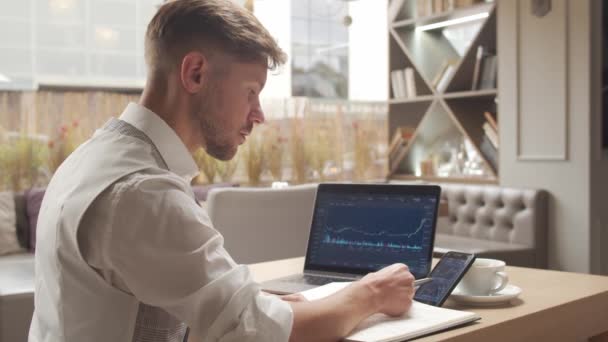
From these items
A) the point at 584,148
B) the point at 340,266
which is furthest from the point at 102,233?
the point at 584,148

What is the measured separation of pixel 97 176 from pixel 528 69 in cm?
378

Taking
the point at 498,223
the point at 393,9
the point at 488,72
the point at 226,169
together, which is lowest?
the point at 498,223

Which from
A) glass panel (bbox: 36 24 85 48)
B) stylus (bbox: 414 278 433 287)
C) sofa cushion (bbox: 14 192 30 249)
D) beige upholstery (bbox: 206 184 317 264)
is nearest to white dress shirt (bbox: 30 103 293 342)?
stylus (bbox: 414 278 433 287)

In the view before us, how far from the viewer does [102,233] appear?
0.87 metres

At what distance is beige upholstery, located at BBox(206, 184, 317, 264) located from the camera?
2.65 metres

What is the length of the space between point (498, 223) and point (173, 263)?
3.65 m

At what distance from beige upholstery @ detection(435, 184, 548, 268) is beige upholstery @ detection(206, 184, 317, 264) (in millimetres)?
1351

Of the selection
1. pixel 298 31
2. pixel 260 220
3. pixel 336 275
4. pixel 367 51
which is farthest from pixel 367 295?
pixel 367 51

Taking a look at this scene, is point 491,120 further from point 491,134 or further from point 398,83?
point 398,83

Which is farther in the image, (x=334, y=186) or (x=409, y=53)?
(x=409, y=53)

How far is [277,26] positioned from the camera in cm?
552

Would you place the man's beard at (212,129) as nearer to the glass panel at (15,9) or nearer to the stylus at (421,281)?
the stylus at (421,281)

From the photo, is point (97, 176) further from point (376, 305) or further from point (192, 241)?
point (376, 305)

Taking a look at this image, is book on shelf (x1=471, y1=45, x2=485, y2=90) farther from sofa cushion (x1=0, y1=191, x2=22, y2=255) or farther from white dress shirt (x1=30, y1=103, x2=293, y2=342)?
white dress shirt (x1=30, y1=103, x2=293, y2=342)
